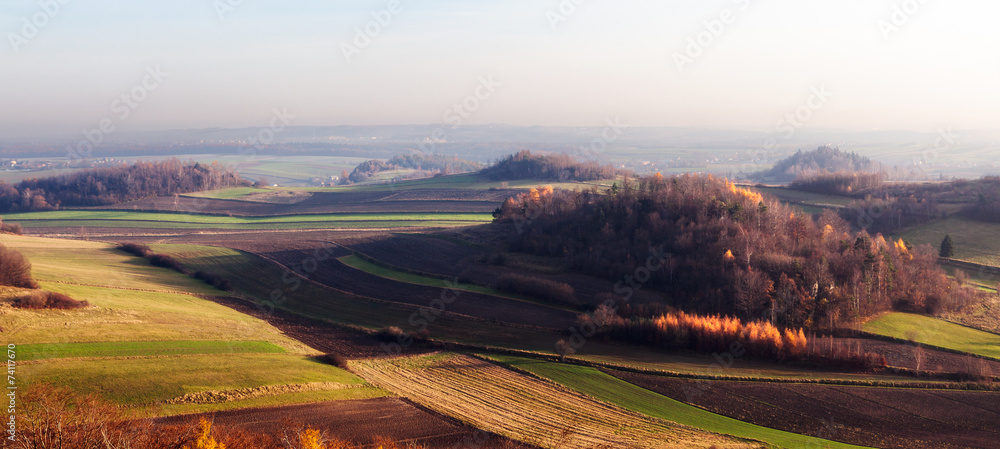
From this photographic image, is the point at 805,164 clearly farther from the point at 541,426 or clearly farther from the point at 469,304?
the point at 541,426

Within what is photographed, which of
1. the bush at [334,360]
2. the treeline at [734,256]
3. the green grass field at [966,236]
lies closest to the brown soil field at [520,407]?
the bush at [334,360]

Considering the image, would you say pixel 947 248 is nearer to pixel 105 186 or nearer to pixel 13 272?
pixel 13 272

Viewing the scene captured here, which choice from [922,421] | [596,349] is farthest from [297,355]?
[922,421]

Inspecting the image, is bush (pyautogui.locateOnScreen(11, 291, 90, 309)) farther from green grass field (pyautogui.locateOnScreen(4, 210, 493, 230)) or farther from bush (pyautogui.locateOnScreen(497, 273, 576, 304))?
green grass field (pyautogui.locateOnScreen(4, 210, 493, 230))

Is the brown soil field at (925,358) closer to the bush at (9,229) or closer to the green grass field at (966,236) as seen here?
the green grass field at (966,236)

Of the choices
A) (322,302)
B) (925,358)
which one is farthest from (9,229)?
(925,358)
